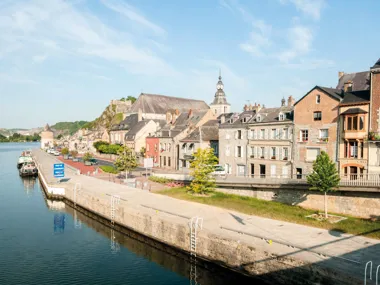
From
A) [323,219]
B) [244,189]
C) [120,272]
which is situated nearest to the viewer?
[120,272]

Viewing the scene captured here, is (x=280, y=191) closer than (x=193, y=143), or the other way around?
(x=280, y=191)

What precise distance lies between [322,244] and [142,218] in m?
14.1

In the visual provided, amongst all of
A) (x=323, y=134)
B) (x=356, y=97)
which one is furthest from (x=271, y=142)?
(x=356, y=97)

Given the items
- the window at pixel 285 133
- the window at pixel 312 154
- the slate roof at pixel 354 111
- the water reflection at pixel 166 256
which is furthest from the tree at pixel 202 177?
the slate roof at pixel 354 111

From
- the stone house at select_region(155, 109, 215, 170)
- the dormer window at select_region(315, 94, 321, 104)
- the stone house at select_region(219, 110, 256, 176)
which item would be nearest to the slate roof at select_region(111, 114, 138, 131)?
the stone house at select_region(155, 109, 215, 170)

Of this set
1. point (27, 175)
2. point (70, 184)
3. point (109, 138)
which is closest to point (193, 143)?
point (70, 184)

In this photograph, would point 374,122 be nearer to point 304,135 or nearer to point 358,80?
point 304,135

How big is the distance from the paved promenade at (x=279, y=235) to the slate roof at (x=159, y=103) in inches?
Answer: 2327

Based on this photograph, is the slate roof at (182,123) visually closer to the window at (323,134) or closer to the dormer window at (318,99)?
the dormer window at (318,99)

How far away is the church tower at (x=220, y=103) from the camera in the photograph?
290ft

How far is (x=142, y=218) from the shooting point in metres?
26.8

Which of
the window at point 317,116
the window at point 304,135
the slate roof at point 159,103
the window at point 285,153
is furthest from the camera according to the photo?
the slate roof at point 159,103

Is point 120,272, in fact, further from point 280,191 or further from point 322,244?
point 280,191

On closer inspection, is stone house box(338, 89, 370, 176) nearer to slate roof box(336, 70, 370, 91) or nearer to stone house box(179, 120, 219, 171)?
slate roof box(336, 70, 370, 91)
